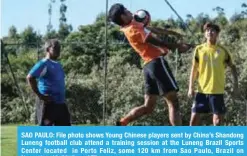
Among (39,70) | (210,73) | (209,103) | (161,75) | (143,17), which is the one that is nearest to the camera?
(161,75)

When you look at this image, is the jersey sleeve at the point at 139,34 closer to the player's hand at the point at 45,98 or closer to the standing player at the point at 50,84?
the standing player at the point at 50,84

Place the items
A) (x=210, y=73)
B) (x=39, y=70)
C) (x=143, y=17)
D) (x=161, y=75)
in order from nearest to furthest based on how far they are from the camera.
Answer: (x=161, y=75) < (x=143, y=17) < (x=39, y=70) < (x=210, y=73)

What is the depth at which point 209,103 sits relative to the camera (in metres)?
7.91

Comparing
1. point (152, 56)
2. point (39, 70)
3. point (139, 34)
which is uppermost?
point (139, 34)

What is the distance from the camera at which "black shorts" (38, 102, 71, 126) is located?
768 cm

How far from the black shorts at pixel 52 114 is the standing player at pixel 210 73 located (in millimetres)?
1545

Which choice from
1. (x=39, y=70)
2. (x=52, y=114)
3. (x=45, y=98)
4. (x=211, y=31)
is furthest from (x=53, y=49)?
(x=211, y=31)

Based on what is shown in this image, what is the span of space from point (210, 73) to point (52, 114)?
190 centimetres

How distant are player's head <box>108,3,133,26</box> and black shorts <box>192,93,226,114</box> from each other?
1338 mm

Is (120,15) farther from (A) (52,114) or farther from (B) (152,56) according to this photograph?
(A) (52,114)

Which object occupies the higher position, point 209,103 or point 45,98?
point 45,98

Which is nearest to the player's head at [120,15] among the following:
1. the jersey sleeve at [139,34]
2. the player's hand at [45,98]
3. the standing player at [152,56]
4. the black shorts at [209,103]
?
the standing player at [152,56]

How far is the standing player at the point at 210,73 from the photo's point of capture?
777 cm

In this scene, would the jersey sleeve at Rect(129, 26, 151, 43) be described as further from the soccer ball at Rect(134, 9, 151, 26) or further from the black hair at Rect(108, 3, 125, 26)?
the black hair at Rect(108, 3, 125, 26)
